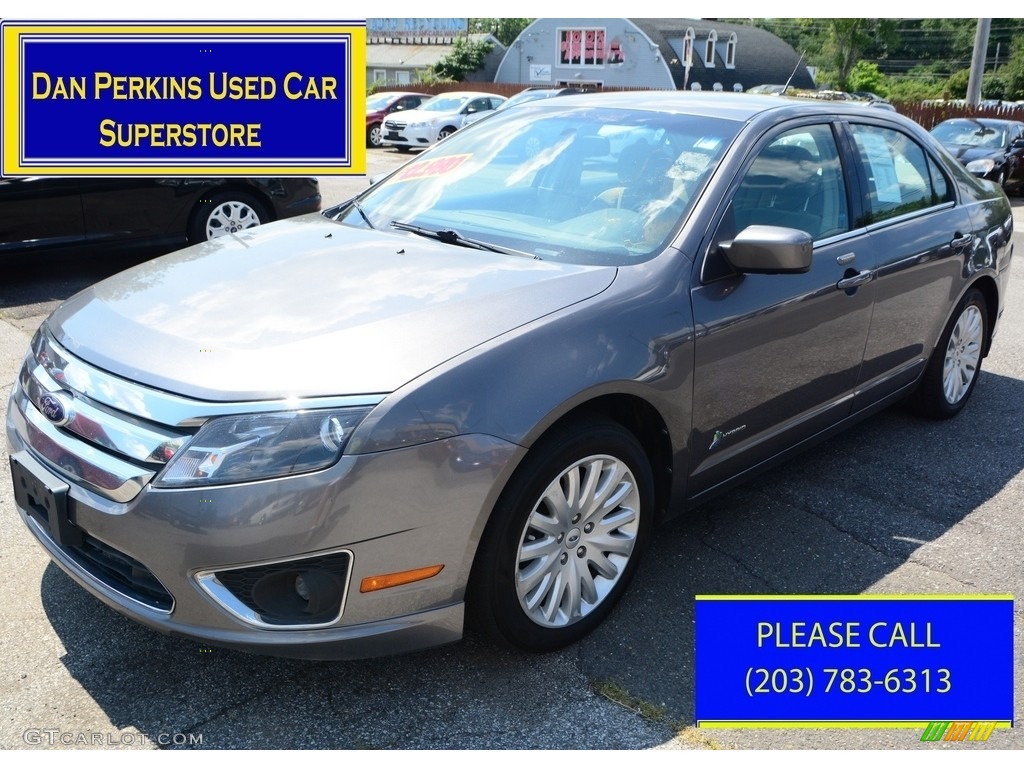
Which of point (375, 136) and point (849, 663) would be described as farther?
point (375, 136)

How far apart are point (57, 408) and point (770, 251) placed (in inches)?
87.1

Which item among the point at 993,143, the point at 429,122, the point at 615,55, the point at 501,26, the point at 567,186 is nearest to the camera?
the point at 567,186

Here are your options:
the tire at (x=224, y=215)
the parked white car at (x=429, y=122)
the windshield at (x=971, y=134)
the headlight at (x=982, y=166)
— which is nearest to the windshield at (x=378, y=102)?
the parked white car at (x=429, y=122)

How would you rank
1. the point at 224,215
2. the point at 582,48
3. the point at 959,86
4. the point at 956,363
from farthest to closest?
1. the point at 959,86
2. the point at 582,48
3. the point at 224,215
4. the point at 956,363

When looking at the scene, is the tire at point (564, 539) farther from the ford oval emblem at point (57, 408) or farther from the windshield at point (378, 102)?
the windshield at point (378, 102)

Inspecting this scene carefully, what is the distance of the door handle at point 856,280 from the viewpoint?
3836mm

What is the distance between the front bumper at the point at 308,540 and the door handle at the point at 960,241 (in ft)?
9.76

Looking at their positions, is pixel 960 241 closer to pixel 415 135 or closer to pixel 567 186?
pixel 567 186

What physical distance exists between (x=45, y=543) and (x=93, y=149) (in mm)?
5156

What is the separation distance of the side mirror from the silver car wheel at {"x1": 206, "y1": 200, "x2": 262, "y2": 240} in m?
5.66

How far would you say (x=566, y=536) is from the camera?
293 cm

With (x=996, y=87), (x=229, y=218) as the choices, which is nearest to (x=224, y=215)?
(x=229, y=218)

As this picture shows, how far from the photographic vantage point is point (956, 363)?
5.07 m

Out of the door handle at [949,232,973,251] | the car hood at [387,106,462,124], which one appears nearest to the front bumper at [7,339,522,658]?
the door handle at [949,232,973,251]
